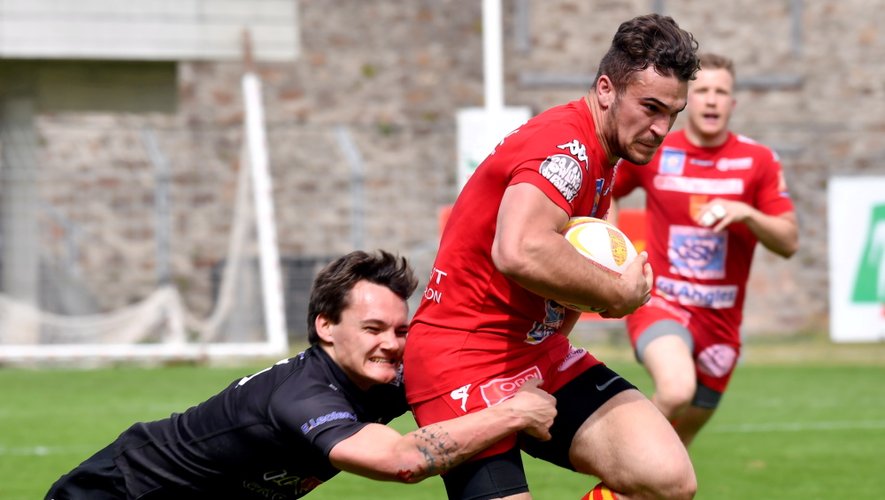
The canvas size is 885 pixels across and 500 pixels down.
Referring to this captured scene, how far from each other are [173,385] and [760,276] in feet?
31.6

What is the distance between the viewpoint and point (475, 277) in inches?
173

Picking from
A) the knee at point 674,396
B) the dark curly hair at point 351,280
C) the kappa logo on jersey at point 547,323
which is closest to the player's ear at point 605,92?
the kappa logo on jersey at point 547,323

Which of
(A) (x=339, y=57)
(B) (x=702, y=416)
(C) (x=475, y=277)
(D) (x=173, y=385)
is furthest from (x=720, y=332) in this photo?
(A) (x=339, y=57)

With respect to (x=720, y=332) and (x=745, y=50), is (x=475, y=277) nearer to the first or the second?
(x=720, y=332)

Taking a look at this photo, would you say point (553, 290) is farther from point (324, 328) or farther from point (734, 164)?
point (734, 164)

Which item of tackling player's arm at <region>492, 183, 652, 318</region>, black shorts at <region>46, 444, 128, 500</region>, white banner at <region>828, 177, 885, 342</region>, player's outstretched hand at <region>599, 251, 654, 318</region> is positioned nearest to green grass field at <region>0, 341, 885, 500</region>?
white banner at <region>828, 177, 885, 342</region>

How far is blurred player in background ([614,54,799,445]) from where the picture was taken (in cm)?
688

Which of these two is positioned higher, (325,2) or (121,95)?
(325,2)

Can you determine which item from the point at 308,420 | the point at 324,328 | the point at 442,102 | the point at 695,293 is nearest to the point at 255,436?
the point at 308,420

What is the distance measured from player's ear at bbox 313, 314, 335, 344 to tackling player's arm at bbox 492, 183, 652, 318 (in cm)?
82

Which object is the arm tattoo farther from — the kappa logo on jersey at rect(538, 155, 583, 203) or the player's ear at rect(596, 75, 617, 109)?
the player's ear at rect(596, 75, 617, 109)

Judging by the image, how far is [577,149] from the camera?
4.14m

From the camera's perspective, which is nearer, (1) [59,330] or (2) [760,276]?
(1) [59,330]

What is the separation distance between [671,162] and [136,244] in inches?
437
